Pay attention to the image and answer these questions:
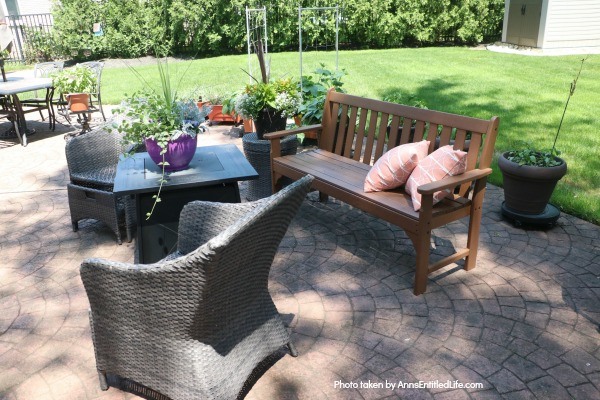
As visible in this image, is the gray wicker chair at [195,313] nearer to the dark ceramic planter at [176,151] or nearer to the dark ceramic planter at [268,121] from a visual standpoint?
the dark ceramic planter at [176,151]

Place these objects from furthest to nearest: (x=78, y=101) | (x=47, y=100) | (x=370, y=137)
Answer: (x=47, y=100), (x=78, y=101), (x=370, y=137)

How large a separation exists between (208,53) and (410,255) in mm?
14668

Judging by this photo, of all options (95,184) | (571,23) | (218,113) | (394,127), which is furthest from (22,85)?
(571,23)

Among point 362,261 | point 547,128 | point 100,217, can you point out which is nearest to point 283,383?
point 362,261

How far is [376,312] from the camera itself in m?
3.03

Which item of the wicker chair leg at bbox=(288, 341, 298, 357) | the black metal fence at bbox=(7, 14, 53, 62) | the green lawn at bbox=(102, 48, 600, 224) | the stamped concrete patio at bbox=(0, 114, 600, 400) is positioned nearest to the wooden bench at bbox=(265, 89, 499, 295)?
the stamped concrete patio at bbox=(0, 114, 600, 400)

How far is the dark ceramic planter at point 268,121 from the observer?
4785 millimetres

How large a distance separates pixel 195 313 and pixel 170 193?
1618 mm

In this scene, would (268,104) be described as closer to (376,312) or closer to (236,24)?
(376,312)

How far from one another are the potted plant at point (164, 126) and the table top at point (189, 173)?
85 mm

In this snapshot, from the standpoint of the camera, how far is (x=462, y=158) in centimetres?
317

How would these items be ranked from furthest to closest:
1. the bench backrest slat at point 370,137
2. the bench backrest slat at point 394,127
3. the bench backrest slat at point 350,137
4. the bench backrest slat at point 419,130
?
the bench backrest slat at point 350,137, the bench backrest slat at point 370,137, the bench backrest slat at point 394,127, the bench backrest slat at point 419,130

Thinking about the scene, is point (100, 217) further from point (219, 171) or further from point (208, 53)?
point (208, 53)

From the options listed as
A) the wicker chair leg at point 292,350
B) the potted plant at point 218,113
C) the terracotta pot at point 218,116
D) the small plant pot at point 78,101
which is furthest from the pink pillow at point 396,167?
the small plant pot at point 78,101
